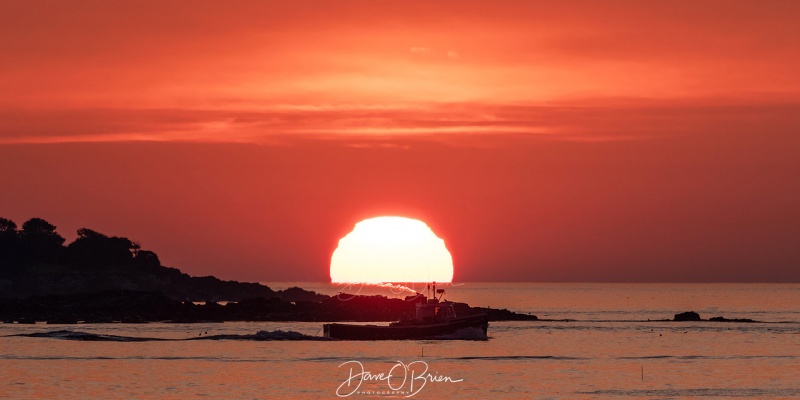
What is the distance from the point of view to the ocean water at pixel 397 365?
67812mm

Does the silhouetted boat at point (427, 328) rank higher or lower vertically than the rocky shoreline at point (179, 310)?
lower

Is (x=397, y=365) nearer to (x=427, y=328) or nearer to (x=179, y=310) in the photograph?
(x=427, y=328)

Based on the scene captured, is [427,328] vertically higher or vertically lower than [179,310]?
lower

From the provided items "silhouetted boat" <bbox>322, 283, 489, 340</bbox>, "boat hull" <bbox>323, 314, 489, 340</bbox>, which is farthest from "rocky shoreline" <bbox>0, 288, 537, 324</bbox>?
"silhouetted boat" <bbox>322, 283, 489, 340</bbox>

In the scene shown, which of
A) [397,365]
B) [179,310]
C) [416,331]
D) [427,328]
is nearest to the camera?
[397,365]

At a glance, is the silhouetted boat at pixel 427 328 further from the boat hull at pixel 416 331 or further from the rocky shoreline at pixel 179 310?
the rocky shoreline at pixel 179 310

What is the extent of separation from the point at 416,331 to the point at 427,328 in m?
1.21

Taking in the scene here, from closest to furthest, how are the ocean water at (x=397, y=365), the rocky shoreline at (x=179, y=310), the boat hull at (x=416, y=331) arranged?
the ocean water at (x=397, y=365)
the boat hull at (x=416, y=331)
the rocky shoreline at (x=179, y=310)

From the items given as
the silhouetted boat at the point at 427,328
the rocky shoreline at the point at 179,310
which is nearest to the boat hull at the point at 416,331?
the silhouetted boat at the point at 427,328

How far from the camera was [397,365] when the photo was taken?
282 feet

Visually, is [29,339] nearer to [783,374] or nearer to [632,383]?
[632,383]

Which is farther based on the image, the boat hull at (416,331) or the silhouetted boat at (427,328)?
the silhouetted boat at (427,328)

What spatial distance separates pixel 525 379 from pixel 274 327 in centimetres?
7396

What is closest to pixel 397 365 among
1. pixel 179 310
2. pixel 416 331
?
pixel 416 331
